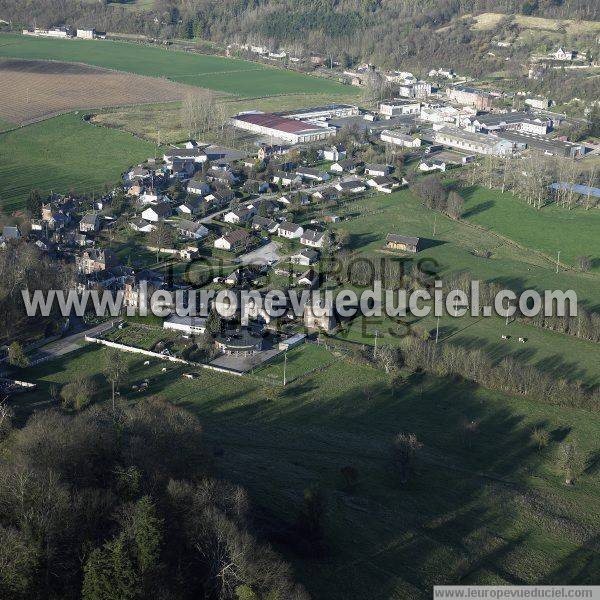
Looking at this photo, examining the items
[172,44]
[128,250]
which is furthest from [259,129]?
[172,44]

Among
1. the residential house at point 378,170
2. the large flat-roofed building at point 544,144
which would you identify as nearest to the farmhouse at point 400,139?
the large flat-roofed building at point 544,144

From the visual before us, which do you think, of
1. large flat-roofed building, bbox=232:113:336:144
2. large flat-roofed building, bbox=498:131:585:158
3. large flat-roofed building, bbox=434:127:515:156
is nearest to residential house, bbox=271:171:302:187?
large flat-roofed building, bbox=232:113:336:144

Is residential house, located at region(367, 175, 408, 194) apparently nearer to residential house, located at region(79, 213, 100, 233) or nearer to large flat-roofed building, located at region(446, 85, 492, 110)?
residential house, located at region(79, 213, 100, 233)

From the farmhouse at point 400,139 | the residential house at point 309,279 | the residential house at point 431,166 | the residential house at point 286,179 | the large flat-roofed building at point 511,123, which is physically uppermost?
the large flat-roofed building at point 511,123

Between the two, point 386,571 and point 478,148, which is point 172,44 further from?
point 386,571

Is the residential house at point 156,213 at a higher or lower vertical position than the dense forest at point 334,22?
lower

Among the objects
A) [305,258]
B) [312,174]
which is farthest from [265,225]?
[312,174]

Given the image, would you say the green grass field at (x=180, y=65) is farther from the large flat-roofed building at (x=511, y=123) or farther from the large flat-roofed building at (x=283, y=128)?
the large flat-roofed building at (x=511, y=123)
